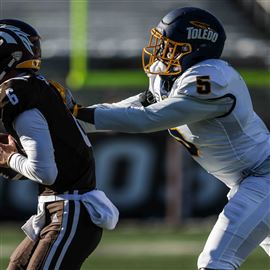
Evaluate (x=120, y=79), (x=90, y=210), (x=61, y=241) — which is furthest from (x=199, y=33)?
(x=120, y=79)

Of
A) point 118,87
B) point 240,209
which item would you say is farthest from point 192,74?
point 118,87

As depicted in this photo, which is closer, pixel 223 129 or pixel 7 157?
pixel 7 157

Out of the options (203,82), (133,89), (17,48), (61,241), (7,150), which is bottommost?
(133,89)

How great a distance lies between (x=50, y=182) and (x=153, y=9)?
12474 millimetres

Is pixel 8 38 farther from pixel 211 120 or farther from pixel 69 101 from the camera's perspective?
pixel 211 120

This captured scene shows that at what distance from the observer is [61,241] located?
3.69 m

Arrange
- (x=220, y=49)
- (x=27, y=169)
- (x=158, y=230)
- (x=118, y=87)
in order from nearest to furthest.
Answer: (x=27, y=169) < (x=220, y=49) < (x=158, y=230) < (x=118, y=87)

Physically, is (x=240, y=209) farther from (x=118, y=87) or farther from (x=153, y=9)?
(x=153, y=9)

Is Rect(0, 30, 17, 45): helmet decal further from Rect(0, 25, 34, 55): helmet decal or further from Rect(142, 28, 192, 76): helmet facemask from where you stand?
Rect(142, 28, 192, 76): helmet facemask

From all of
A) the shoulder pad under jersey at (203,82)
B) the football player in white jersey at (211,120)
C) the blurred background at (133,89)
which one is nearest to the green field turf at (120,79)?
the blurred background at (133,89)

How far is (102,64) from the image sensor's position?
14.3m

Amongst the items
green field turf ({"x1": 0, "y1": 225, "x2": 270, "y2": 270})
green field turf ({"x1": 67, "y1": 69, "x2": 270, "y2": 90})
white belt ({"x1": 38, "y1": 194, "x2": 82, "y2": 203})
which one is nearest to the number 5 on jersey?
white belt ({"x1": 38, "y1": 194, "x2": 82, "y2": 203})

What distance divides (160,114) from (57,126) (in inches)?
20.1

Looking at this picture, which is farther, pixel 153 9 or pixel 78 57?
pixel 153 9
